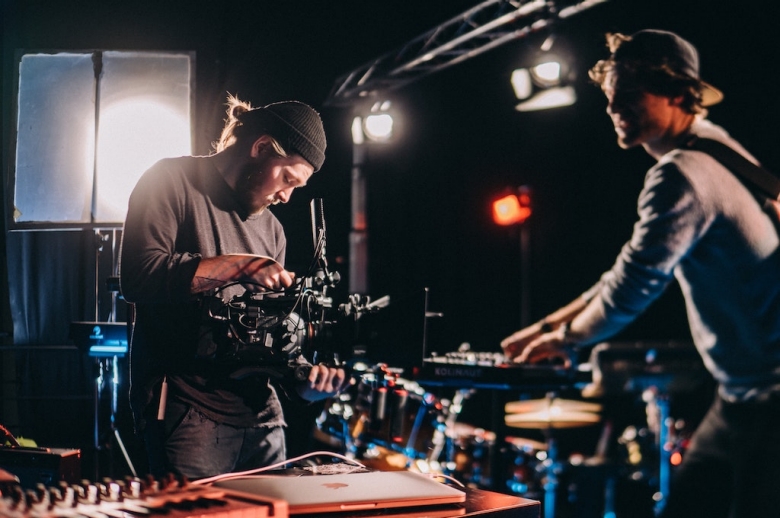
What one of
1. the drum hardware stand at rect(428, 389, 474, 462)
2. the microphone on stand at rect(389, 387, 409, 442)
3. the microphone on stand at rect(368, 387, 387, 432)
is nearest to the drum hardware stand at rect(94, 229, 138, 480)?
the microphone on stand at rect(368, 387, 387, 432)

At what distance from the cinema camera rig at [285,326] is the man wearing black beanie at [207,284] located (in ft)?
0.06

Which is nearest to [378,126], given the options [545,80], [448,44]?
[448,44]

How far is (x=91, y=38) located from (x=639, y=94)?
3984mm

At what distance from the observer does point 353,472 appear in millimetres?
1265

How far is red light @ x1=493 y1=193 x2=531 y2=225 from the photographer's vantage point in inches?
248

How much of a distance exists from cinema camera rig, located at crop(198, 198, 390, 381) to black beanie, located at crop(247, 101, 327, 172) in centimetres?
30

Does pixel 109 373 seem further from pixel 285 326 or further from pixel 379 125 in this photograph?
pixel 285 326

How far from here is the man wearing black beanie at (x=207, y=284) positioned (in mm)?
1557

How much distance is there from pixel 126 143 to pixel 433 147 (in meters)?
3.44

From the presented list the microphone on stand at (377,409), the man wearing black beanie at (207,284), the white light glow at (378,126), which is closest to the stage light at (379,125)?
the white light glow at (378,126)

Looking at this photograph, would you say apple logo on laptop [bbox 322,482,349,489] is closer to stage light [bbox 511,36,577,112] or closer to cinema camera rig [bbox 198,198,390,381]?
cinema camera rig [bbox 198,198,390,381]

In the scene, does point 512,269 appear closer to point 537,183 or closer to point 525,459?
point 537,183

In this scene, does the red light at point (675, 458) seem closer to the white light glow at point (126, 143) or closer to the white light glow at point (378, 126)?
the white light glow at point (378, 126)

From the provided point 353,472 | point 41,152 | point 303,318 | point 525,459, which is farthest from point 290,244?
point 525,459
